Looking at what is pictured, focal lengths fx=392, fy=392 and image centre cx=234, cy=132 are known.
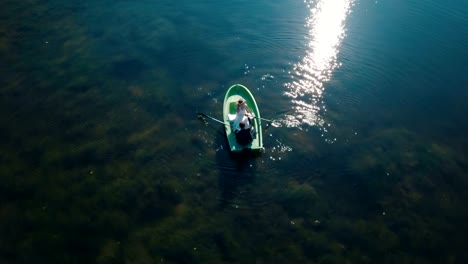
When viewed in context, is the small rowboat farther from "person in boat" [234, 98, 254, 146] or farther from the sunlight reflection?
the sunlight reflection

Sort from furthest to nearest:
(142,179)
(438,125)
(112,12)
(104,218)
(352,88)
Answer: (112,12) → (352,88) → (438,125) → (142,179) → (104,218)

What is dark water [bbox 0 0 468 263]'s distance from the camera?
48.2ft

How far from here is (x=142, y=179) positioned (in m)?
16.3

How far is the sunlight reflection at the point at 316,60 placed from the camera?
19609 millimetres

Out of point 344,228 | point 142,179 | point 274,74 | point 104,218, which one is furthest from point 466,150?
point 104,218

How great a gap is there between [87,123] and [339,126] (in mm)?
12083

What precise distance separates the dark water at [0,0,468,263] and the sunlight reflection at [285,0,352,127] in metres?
0.11

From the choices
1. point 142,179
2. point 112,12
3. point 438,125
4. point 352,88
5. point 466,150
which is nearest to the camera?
point 142,179

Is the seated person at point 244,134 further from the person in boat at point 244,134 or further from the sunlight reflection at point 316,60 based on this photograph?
the sunlight reflection at point 316,60

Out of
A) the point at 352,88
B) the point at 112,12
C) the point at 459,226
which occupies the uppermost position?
the point at 112,12

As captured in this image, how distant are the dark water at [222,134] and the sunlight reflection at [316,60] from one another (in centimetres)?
11

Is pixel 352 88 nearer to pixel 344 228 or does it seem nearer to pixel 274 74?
pixel 274 74

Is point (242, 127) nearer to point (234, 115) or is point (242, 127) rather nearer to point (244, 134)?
point (244, 134)

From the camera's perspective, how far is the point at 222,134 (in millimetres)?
18344
